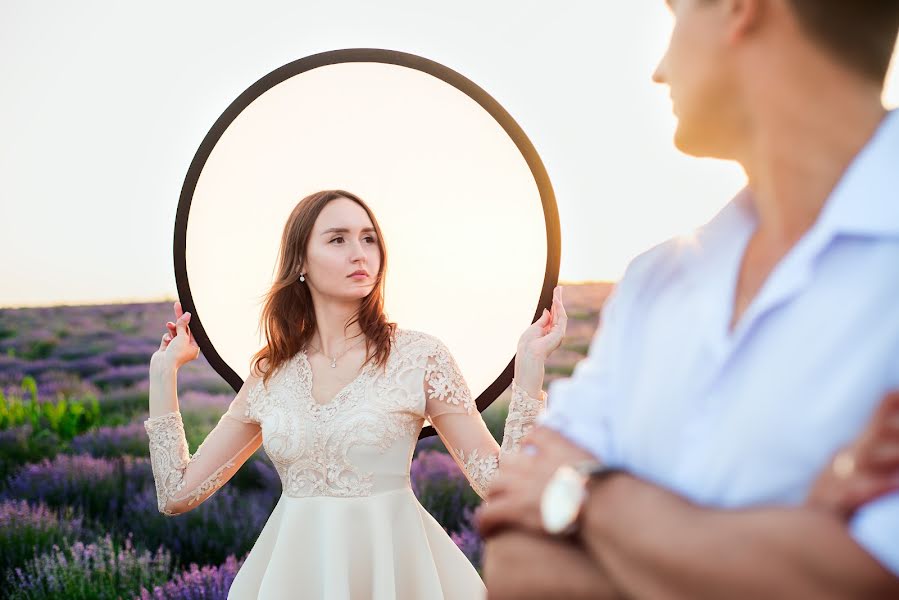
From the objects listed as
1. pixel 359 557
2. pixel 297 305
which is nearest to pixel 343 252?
pixel 297 305

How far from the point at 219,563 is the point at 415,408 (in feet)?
6.90

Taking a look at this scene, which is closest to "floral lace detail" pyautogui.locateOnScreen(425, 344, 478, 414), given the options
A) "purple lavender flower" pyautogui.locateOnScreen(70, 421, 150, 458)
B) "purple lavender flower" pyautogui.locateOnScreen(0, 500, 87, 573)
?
"purple lavender flower" pyautogui.locateOnScreen(0, 500, 87, 573)

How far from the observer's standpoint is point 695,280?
932 mm

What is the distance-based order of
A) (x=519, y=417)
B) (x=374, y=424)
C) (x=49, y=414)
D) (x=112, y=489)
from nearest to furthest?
1. (x=519, y=417)
2. (x=374, y=424)
3. (x=112, y=489)
4. (x=49, y=414)

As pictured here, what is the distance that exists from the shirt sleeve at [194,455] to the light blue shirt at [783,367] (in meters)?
1.66

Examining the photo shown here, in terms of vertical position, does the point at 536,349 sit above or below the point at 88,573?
above

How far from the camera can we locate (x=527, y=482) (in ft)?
3.15

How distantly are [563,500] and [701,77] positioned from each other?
1.53 feet

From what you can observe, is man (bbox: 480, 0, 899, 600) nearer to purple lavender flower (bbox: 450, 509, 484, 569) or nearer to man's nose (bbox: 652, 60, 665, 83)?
man's nose (bbox: 652, 60, 665, 83)

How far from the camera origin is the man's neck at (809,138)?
83 cm

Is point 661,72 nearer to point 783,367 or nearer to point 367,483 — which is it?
point 783,367

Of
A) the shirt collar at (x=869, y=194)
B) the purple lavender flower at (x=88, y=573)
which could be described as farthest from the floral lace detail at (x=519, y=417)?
the purple lavender flower at (x=88, y=573)

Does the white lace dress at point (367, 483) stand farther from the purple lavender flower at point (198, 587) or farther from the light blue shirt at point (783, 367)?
the light blue shirt at point (783, 367)

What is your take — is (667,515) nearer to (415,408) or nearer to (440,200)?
(415,408)
